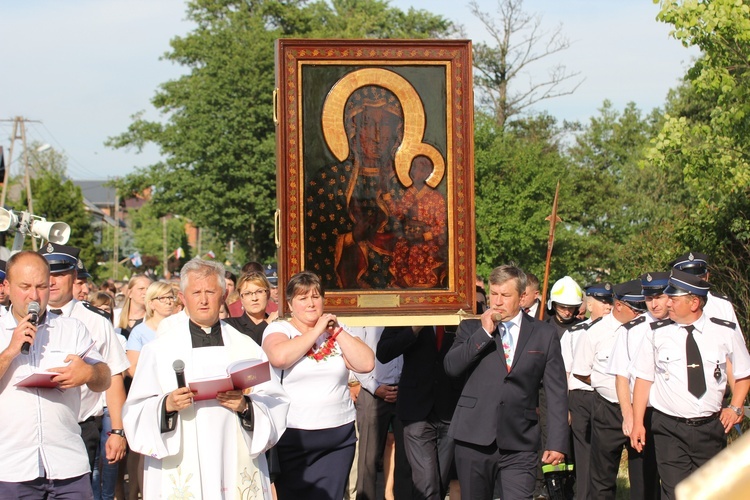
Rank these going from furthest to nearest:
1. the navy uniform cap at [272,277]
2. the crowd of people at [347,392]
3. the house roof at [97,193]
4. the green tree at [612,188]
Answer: the house roof at [97,193] → the green tree at [612,188] → the navy uniform cap at [272,277] → the crowd of people at [347,392]

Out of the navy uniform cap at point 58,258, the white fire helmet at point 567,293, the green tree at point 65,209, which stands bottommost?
the white fire helmet at point 567,293

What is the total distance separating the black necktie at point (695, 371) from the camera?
26.1 ft

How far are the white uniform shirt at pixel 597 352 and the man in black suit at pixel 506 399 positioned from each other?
2.38 meters

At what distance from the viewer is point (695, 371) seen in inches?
314

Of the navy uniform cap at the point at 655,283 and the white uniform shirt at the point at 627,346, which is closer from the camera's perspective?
the white uniform shirt at the point at 627,346

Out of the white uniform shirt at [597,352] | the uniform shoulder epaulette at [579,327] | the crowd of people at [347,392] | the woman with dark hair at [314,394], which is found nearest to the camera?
the crowd of people at [347,392]

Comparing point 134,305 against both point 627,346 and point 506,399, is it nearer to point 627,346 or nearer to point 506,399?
point 506,399

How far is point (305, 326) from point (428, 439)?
238 cm

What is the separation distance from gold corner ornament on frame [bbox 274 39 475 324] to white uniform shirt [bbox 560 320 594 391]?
2.68 m

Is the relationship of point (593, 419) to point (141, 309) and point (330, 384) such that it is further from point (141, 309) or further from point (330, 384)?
point (141, 309)

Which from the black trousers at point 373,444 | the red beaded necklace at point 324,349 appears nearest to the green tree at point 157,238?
the black trousers at point 373,444

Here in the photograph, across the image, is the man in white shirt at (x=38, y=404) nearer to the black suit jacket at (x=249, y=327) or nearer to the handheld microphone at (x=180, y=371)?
the handheld microphone at (x=180, y=371)

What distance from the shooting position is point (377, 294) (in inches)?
330

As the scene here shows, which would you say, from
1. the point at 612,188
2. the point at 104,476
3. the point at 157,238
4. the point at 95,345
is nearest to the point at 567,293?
the point at 104,476
